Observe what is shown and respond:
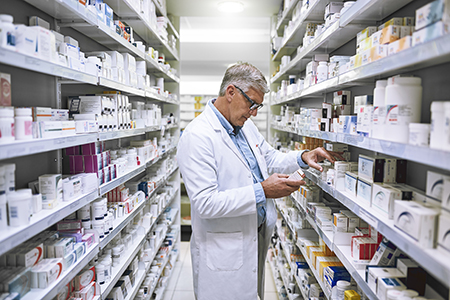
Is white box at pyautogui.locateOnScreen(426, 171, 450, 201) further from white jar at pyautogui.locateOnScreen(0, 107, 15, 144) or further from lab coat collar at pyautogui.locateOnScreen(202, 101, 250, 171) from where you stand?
white jar at pyautogui.locateOnScreen(0, 107, 15, 144)

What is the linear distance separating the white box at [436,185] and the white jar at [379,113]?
26cm

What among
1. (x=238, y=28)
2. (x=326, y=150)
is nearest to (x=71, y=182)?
(x=326, y=150)

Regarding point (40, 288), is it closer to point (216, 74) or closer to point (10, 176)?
point (10, 176)

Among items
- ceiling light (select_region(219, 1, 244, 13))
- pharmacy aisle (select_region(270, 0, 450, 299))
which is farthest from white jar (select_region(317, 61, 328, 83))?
ceiling light (select_region(219, 1, 244, 13))

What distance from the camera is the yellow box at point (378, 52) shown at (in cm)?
139

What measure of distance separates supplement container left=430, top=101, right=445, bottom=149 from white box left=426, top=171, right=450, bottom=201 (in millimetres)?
160

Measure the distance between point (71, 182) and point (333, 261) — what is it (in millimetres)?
1892

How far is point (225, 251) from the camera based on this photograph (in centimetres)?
212

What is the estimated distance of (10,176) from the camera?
1.29 metres

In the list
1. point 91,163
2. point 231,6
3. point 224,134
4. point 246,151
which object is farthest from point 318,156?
point 231,6

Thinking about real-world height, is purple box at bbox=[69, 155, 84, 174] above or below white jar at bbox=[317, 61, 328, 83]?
below

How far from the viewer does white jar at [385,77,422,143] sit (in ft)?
4.14

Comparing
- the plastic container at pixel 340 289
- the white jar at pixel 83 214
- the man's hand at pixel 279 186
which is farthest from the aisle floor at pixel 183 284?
the man's hand at pixel 279 186

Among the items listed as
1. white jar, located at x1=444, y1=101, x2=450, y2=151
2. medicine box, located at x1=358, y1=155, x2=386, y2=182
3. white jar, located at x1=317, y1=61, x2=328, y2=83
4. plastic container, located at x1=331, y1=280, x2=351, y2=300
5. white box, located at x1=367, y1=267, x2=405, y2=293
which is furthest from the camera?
white jar, located at x1=317, y1=61, x2=328, y2=83
